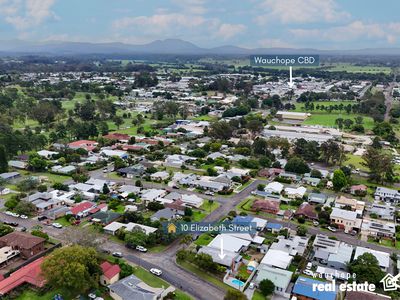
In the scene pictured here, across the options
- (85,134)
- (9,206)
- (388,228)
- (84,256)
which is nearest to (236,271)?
(84,256)

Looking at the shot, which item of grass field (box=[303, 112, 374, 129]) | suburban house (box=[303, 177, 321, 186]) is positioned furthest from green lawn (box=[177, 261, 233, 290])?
grass field (box=[303, 112, 374, 129])

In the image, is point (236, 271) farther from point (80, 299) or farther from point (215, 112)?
point (215, 112)

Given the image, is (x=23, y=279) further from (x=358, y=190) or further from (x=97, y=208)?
(x=358, y=190)

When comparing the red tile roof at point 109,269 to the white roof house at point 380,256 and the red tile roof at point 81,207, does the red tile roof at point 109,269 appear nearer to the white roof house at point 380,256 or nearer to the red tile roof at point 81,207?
the red tile roof at point 81,207

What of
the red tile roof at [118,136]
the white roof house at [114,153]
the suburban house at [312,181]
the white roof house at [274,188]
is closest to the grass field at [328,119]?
the suburban house at [312,181]

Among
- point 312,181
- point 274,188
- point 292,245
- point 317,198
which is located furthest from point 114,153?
point 292,245

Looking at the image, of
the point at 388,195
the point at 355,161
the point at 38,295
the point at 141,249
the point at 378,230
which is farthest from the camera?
the point at 355,161

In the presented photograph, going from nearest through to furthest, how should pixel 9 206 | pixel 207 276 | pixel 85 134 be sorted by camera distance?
pixel 207 276 < pixel 9 206 < pixel 85 134
